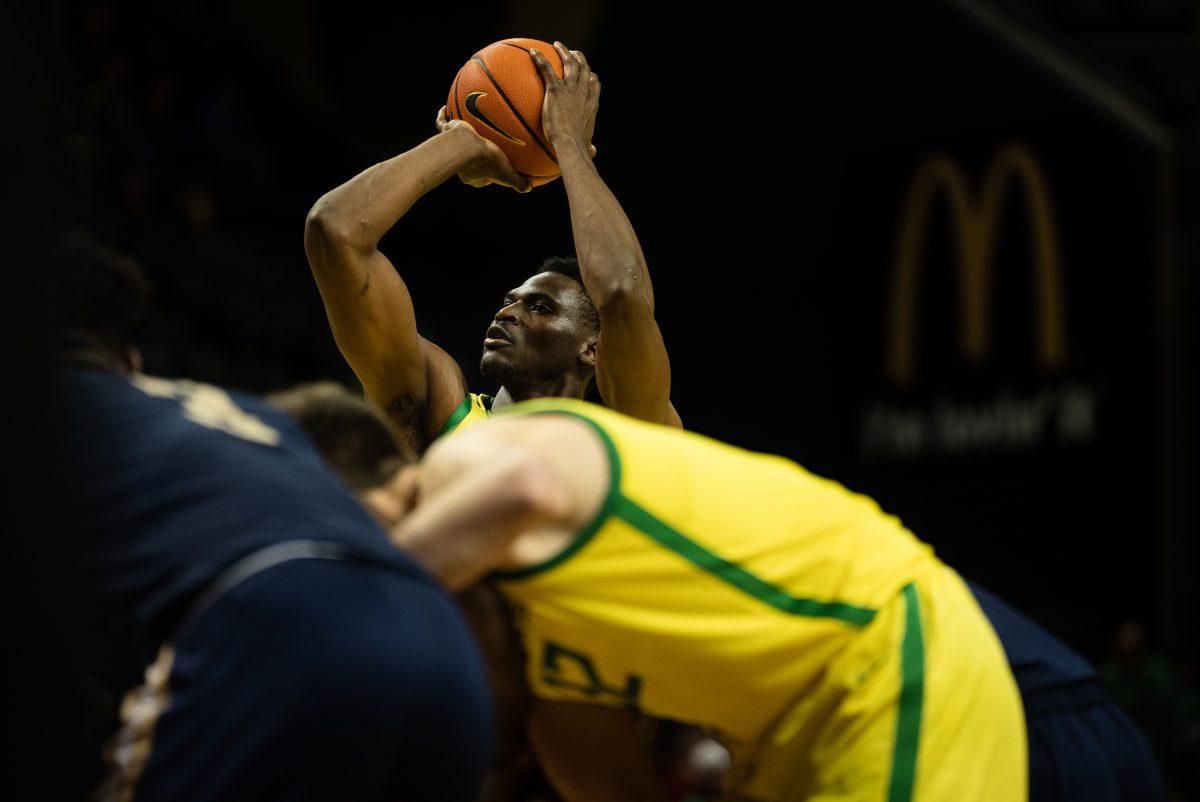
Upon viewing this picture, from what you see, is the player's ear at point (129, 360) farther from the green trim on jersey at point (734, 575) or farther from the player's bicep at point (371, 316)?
the player's bicep at point (371, 316)

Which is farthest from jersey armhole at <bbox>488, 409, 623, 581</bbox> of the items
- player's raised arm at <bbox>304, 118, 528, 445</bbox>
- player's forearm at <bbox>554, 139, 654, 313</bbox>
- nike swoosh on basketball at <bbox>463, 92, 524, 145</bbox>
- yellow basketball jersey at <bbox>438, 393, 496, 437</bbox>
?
nike swoosh on basketball at <bbox>463, 92, 524, 145</bbox>

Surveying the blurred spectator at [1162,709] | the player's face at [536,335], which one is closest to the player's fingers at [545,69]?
the player's face at [536,335]

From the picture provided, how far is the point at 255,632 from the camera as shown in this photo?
1.99 meters

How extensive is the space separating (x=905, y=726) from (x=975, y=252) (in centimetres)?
982

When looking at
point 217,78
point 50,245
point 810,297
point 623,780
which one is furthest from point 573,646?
point 810,297

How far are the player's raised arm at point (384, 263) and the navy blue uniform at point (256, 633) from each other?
5.28 feet

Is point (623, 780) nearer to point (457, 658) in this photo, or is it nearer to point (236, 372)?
point (457, 658)

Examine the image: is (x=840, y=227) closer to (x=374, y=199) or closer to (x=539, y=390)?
(x=539, y=390)

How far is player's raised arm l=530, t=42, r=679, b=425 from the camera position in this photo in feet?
12.0

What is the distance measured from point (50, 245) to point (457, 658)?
0.92m

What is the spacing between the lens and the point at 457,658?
2.13m

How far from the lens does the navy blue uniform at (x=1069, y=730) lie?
271 cm

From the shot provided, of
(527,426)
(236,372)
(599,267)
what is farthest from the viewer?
(236,372)

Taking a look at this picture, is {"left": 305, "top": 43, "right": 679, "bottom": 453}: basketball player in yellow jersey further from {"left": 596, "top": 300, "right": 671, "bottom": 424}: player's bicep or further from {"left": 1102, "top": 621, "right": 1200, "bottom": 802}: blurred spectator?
{"left": 1102, "top": 621, "right": 1200, "bottom": 802}: blurred spectator
